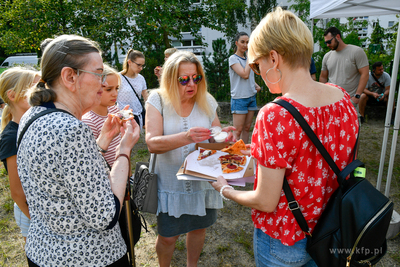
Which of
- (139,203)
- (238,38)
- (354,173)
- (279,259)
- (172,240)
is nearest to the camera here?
(354,173)

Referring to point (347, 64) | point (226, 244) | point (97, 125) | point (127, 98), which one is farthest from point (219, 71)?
point (97, 125)

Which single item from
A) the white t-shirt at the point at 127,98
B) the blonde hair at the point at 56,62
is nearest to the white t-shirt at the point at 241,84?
the white t-shirt at the point at 127,98

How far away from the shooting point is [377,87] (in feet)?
24.2

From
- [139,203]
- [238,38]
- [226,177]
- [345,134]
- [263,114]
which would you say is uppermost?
[238,38]

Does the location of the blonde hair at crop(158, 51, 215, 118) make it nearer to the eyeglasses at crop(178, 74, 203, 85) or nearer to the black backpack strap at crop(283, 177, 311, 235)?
the eyeglasses at crop(178, 74, 203, 85)

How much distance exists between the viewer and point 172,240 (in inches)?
86.0

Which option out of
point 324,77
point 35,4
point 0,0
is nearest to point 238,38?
point 324,77

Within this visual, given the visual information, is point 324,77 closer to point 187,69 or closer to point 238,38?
point 238,38

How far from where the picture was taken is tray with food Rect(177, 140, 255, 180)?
1.73 meters

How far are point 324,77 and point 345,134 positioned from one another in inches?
189

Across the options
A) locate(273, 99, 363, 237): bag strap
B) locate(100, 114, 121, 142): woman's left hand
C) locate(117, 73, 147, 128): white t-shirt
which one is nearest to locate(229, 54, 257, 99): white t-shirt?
locate(117, 73, 147, 128): white t-shirt

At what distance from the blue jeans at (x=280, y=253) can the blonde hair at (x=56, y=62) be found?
50.5 inches

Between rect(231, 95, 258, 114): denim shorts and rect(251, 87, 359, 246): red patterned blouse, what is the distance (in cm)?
386

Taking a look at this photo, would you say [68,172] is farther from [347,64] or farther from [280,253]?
[347,64]
